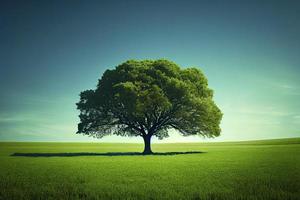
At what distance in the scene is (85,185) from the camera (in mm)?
14836

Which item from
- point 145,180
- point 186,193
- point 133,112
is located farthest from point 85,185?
point 133,112

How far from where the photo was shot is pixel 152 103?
1799 inches

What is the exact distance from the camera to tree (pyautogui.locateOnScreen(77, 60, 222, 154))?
46938mm

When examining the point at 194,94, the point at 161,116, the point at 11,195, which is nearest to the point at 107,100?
the point at 161,116

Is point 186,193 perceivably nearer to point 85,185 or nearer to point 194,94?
point 85,185

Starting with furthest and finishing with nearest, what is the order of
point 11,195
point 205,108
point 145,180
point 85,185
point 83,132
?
1. point 83,132
2. point 205,108
3. point 145,180
4. point 85,185
5. point 11,195

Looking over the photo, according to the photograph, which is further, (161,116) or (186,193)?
(161,116)

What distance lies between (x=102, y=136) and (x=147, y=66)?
46.1 feet

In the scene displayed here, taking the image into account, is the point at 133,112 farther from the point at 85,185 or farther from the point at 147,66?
the point at 85,185

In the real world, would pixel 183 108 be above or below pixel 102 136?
above

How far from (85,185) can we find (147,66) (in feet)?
122

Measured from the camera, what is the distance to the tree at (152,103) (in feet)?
154

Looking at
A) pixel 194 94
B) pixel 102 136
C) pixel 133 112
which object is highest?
pixel 194 94

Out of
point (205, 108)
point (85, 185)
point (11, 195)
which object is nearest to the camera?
point (11, 195)
